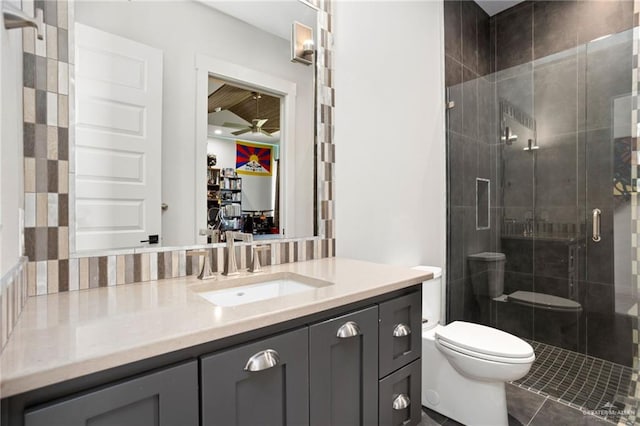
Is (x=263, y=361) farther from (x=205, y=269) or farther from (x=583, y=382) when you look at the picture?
(x=583, y=382)

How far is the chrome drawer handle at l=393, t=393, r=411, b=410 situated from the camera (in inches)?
49.7

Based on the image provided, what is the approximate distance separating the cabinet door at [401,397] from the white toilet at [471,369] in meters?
0.38

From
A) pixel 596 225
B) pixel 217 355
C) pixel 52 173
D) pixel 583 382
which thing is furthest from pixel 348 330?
pixel 596 225

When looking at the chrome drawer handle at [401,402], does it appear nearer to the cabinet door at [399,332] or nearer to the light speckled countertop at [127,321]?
the cabinet door at [399,332]

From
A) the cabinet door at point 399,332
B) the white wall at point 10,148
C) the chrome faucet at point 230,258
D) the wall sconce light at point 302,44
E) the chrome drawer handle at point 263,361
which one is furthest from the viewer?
the wall sconce light at point 302,44

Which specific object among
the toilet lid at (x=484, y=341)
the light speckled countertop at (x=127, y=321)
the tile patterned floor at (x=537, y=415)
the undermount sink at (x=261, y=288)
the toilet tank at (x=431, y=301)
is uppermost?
the light speckled countertop at (x=127, y=321)

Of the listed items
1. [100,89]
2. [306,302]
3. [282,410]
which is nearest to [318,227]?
[306,302]

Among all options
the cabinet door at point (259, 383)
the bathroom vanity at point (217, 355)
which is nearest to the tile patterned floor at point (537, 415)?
the bathroom vanity at point (217, 355)

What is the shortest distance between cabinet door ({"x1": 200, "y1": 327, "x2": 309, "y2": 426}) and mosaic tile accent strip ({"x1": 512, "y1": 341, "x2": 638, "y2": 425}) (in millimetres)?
1881

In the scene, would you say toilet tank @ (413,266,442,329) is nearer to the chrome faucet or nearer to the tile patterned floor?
the tile patterned floor

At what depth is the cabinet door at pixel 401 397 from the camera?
120 centimetres

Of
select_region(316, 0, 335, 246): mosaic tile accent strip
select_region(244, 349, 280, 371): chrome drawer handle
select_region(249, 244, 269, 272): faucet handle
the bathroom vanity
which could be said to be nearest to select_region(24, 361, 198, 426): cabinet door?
the bathroom vanity

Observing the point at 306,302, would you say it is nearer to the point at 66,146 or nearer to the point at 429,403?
the point at 66,146

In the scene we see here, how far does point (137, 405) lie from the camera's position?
0.65m
